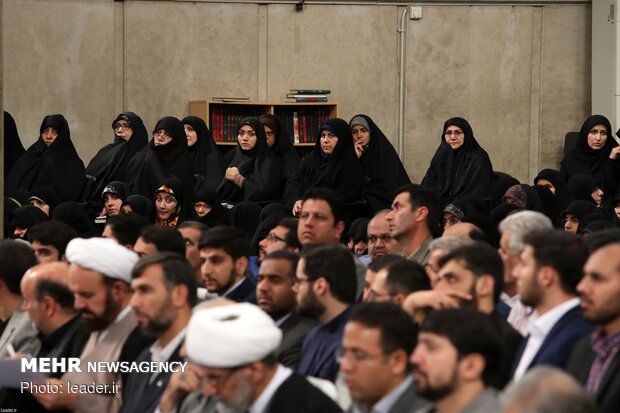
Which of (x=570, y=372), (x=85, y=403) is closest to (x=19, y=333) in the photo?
(x=85, y=403)

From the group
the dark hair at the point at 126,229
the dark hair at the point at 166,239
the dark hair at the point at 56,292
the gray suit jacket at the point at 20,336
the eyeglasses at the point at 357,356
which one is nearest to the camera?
the eyeglasses at the point at 357,356

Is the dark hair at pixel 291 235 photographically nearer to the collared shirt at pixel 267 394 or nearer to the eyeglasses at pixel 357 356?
the collared shirt at pixel 267 394

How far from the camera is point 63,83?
1412 cm

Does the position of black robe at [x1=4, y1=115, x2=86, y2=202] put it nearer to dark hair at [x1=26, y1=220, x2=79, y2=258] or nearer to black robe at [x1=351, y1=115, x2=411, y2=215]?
black robe at [x1=351, y1=115, x2=411, y2=215]

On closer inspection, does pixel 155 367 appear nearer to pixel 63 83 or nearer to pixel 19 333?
pixel 19 333

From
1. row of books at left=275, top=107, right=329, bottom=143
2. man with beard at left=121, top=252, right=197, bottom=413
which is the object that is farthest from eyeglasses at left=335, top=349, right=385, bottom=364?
row of books at left=275, top=107, right=329, bottom=143

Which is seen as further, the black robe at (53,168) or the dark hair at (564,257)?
the black robe at (53,168)

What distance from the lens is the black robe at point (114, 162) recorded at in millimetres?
12117

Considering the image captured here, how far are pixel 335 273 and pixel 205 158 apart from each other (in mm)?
6868

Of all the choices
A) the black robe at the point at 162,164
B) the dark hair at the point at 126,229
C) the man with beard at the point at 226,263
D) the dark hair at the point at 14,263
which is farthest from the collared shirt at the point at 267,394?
the black robe at the point at 162,164

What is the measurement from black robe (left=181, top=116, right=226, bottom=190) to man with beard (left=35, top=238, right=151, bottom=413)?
623cm

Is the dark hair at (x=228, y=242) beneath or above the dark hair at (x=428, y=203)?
beneath

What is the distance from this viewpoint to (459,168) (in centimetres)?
1181

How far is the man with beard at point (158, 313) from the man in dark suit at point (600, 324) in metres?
1.51
